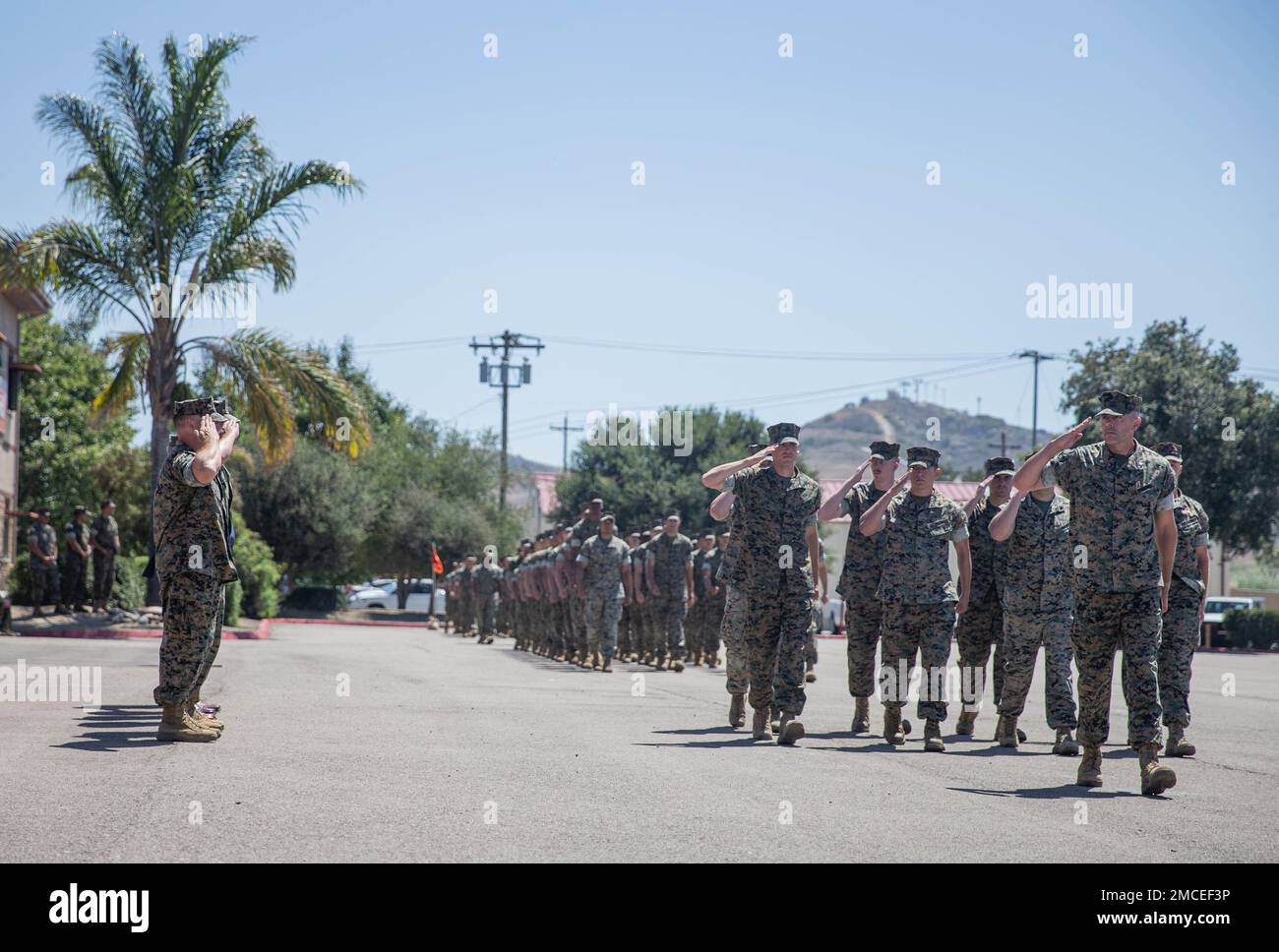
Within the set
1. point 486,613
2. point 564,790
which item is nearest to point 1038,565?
point 564,790

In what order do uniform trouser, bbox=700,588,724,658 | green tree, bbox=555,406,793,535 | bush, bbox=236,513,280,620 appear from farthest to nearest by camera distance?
green tree, bbox=555,406,793,535, bush, bbox=236,513,280,620, uniform trouser, bbox=700,588,724,658

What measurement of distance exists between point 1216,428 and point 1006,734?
35.7 meters

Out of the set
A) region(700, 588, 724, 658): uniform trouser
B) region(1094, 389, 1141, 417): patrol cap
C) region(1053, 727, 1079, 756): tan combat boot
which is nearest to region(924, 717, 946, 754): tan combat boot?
region(1053, 727, 1079, 756): tan combat boot

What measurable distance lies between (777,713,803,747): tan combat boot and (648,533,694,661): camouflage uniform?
34.0 ft

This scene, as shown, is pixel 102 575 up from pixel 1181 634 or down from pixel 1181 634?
down

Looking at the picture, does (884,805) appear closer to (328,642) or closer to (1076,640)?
(1076,640)

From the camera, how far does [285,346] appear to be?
82.4 feet

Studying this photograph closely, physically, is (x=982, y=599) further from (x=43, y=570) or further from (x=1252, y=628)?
(x=1252, y=628)

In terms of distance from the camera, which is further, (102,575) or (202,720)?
(102,575)

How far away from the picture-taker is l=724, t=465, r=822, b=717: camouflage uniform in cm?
1025

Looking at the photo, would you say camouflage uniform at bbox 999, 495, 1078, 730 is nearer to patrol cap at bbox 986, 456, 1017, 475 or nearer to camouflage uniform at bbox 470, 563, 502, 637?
patrol cap at bbox 986, 456, 1017, 475

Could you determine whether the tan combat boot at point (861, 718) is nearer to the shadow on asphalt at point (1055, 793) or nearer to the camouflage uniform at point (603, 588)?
the shadow on asphalt at point (1055, 793)

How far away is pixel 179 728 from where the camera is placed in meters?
9.01
